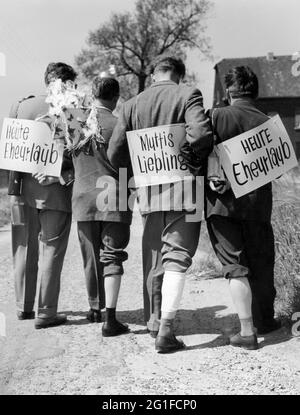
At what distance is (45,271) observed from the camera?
5.14m

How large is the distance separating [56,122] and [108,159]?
56 cm

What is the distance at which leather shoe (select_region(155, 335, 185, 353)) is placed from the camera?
14.1ft

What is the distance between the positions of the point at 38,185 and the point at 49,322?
112 centimetres

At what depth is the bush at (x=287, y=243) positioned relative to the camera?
16.6ft

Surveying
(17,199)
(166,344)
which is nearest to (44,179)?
(17,199)

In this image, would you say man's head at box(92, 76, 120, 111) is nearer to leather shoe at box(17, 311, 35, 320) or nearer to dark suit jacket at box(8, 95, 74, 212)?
dark suit jacket at box(8, 95, 74, 212)

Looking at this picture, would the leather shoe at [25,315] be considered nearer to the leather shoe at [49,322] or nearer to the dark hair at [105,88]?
the leather shoe at [49,322]

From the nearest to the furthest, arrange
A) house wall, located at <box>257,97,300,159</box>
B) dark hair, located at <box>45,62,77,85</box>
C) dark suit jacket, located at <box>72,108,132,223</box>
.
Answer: dark suit jacket, located at <box>72,108,132,223</box> → dark hair, located at <box>45,62,77,85</box> → house wall, located at <box>257,97,300,159</box>

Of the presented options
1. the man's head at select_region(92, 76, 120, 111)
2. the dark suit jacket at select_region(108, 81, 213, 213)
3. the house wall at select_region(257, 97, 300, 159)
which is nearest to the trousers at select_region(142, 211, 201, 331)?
the dark suit jacket at select_region(108, 81, 213, 213)

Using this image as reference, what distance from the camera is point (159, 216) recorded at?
4520 millimetres

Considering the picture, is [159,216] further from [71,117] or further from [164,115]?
[71,117]

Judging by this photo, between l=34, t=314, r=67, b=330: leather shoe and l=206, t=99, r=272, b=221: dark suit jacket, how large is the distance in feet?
5.43

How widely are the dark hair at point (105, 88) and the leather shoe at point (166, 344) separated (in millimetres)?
1911
